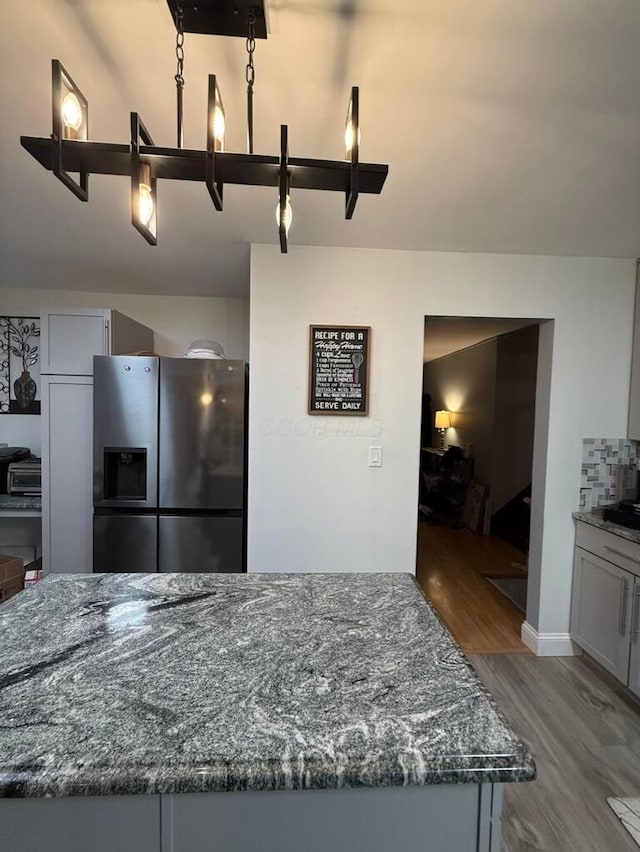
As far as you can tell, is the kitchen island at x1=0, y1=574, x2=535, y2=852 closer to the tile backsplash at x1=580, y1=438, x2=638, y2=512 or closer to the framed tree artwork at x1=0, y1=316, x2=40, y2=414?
the tile backsplash at x1=580, y1=438, x2=638, y2=512

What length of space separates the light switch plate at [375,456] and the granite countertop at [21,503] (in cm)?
229

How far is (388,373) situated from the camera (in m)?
2.41

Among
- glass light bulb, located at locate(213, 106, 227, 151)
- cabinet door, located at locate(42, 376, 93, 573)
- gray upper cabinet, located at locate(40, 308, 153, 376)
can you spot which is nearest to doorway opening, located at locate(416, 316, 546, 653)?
glass light bulb, located at locate(213, 106, 227, 151)

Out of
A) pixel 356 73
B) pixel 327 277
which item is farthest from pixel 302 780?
pixel 327 277

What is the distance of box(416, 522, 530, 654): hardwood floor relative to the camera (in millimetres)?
2727

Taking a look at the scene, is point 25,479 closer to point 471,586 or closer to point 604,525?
point 471,586

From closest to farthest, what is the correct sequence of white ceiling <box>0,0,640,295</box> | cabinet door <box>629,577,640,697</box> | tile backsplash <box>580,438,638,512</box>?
white ceiling <box>0,0,640,295</box> → cabinet door <box>629,577,640,697</box> → tile backsplash <box>580,438,638,512</box>

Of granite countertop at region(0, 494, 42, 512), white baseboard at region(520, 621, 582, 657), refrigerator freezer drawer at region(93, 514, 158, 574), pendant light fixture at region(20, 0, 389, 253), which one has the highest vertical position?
pendant light fixture at region(20, 0, 389, 253)

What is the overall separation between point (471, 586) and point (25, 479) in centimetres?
364

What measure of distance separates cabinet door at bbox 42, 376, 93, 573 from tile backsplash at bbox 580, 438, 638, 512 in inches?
125

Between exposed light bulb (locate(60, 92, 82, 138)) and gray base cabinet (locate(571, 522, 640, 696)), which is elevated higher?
exposed light bulb (locate(60, 92, 82, 138))

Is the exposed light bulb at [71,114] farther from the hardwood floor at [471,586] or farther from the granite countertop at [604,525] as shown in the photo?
the granite countertop at [604,525]

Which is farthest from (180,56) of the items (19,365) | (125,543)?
(19,365)

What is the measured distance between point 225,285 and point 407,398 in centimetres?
175
